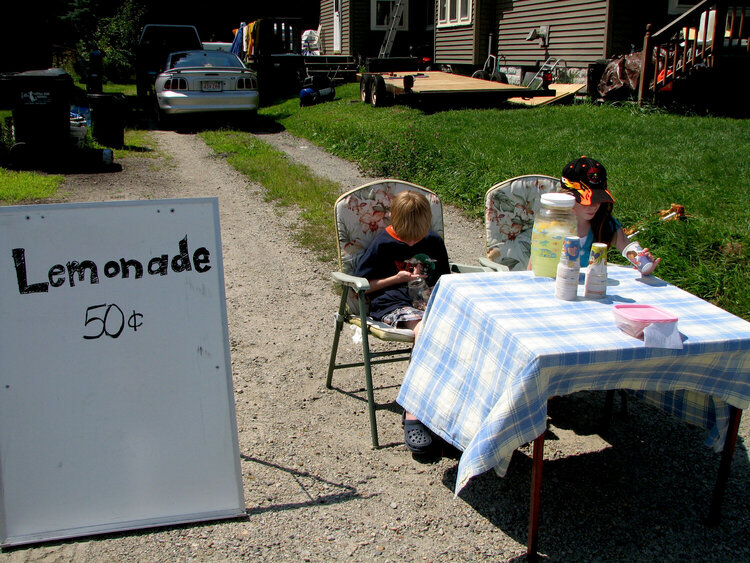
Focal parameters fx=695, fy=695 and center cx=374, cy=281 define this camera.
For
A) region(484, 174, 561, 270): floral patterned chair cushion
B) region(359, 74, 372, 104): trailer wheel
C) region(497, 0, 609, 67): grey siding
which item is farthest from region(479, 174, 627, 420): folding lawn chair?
region(359, 74, 372, 104): trailer wheel

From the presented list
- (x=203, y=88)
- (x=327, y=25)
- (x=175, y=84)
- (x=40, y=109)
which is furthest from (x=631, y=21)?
(x=327, y=25)

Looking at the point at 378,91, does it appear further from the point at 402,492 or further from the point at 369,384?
the point at 402,492

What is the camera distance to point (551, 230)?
3.14 m

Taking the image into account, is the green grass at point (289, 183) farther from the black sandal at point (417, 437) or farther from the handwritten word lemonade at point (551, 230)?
the handwritten word lemonade at point (551, 230)

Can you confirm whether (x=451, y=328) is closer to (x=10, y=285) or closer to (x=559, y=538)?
(x=559, y=538)

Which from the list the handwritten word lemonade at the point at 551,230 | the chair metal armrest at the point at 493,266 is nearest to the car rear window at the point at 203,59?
the chair metal armrest at the point at 493,266

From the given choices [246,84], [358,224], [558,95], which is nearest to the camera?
[358,224]

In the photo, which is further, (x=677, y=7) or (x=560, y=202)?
(x=677, y=7)

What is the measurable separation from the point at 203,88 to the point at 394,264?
1093 centimetres

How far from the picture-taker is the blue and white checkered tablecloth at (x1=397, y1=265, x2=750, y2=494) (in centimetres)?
247

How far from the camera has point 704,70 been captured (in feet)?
40.2

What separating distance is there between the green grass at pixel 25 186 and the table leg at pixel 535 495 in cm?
739

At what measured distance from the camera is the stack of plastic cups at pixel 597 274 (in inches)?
116

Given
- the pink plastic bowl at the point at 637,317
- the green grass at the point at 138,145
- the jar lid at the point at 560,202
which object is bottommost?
the green grass at the point at 138,145
